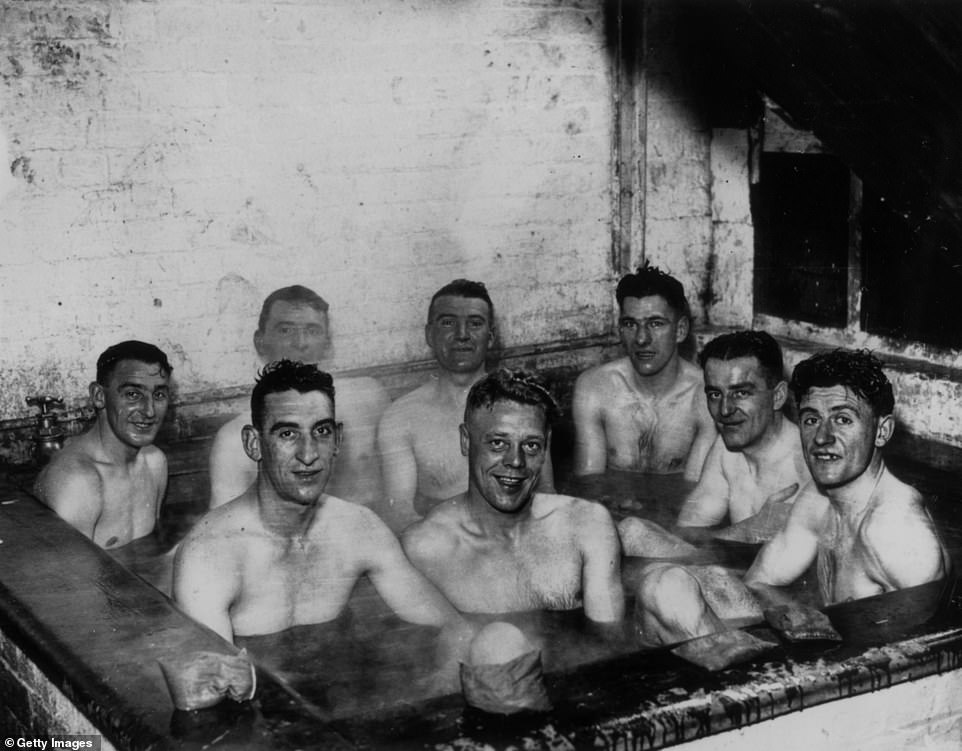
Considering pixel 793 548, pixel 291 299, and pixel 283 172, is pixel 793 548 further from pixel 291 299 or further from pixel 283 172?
pixel 283 172

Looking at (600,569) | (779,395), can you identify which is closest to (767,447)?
(779,395)

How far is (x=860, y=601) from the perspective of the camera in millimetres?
4402

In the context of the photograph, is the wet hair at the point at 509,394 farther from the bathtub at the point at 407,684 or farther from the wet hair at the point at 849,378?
the wet hair at the point at 849,378

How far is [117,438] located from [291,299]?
138cm

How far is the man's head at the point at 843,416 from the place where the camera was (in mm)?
5004

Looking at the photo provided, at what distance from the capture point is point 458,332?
6996mm

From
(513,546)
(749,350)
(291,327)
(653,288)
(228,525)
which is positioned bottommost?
(513,546)

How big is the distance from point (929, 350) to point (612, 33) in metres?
2.91

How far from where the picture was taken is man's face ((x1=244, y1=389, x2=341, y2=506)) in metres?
4.93

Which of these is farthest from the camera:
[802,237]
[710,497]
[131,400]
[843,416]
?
[802,237]

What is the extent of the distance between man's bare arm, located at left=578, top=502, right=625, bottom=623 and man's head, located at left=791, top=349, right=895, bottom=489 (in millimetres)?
855

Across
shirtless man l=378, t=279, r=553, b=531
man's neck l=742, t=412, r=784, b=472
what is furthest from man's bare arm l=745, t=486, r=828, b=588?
shirtless man l=378, t=279, r=553, b=531

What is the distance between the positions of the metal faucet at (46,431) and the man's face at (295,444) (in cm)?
226

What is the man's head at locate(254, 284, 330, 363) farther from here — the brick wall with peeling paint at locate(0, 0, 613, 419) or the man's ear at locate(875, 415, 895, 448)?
the man's ear at locate(875, 415, 895, 448)
